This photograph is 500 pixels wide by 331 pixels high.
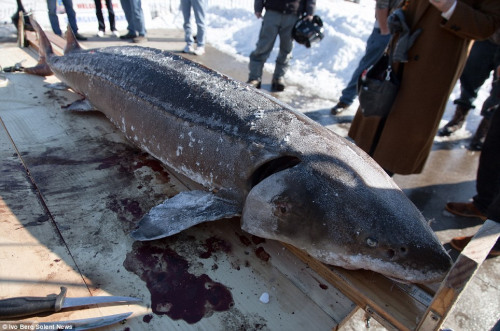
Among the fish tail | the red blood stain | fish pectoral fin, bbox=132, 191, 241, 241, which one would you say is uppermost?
the fish tail

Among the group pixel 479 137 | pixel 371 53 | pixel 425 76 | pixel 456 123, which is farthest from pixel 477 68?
pixel 425 76

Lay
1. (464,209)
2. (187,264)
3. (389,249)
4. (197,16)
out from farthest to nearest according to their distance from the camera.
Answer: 1. (197,16)
2. (464,209)
3. (187,264)
4. (389,249)

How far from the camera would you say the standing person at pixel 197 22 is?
22.1 feet

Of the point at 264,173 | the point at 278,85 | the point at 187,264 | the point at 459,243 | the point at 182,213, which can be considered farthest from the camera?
the point at 278,85

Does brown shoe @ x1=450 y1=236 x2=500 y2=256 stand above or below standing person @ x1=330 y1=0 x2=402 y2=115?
below

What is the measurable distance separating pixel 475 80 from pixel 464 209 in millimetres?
2473

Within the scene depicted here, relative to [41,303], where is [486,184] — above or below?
below

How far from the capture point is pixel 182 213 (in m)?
A: 1.82

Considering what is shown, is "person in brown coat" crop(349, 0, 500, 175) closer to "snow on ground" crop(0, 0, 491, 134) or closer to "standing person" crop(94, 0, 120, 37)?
"snow on ground" crop(0, 0, 491, 134)

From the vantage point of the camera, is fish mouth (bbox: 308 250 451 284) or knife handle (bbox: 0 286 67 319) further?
fish mouth (bbox: 308 250 451 284)

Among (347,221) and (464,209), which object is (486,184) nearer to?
(464,209)

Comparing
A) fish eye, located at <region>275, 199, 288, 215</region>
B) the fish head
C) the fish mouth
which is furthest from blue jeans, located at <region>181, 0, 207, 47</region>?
the fish mouth

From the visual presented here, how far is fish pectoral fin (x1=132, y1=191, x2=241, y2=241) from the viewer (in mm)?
1712

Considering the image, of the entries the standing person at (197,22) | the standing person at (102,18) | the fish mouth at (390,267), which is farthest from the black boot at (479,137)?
the standing person at (102,18)
